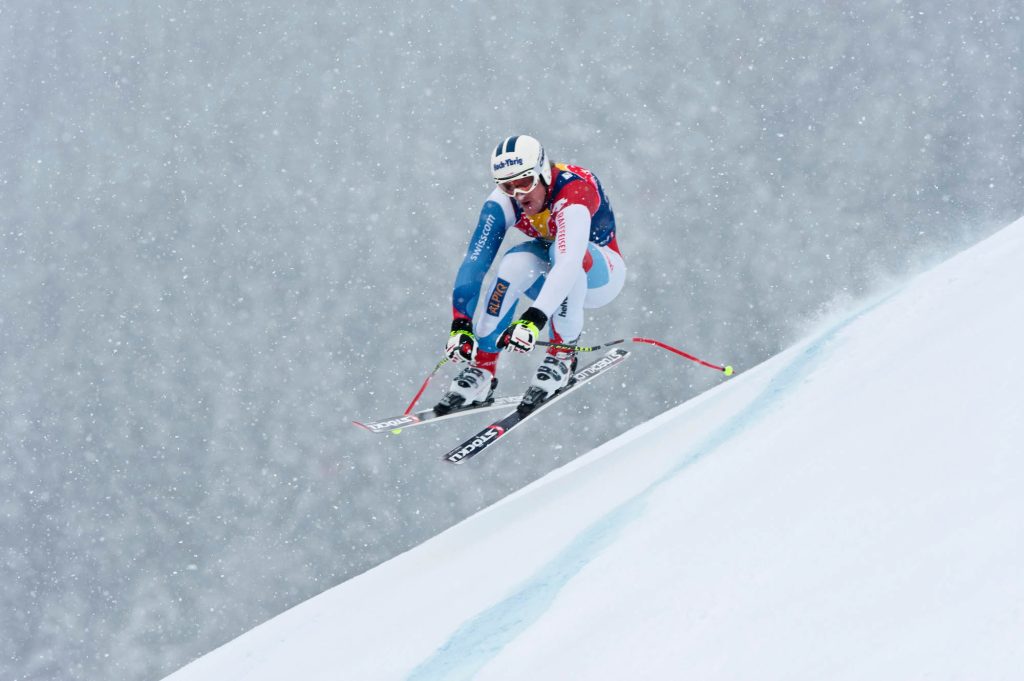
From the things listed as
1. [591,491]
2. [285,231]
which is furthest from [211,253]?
[591,491]

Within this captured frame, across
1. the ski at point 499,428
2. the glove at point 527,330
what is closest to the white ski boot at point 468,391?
the ski at point 499,428

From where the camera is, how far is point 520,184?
16.8ft

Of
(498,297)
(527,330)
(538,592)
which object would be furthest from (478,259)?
(538,592)

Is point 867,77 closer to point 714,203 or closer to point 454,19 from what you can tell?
point 714,203

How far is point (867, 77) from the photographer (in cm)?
1352

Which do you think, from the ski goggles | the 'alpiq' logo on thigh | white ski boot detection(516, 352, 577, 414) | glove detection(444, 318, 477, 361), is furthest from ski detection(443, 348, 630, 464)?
the ski goggles

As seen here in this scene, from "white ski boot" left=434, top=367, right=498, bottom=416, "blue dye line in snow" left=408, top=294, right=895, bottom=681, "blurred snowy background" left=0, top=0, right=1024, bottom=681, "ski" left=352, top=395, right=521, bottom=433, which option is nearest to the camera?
"blue dye line in snow" left=408, top=294, right=895, bottom=681

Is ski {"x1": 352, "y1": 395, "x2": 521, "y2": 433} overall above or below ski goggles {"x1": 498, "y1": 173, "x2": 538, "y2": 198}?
below

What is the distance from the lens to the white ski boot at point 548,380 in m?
5.59

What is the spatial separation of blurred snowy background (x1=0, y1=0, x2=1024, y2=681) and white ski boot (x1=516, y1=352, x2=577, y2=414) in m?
7.90

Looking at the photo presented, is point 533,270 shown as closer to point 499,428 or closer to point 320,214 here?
point 499,428

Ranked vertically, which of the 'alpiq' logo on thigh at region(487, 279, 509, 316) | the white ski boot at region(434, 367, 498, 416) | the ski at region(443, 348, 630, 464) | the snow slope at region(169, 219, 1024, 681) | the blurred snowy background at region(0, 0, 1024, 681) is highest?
the blurred snowy background at region(0, 0, 1024, 681)

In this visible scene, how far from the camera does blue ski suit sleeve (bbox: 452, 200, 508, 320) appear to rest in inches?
213

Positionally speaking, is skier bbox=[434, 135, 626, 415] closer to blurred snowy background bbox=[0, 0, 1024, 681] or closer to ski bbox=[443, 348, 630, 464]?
ski bbox=[443, 348, 630, 464]
